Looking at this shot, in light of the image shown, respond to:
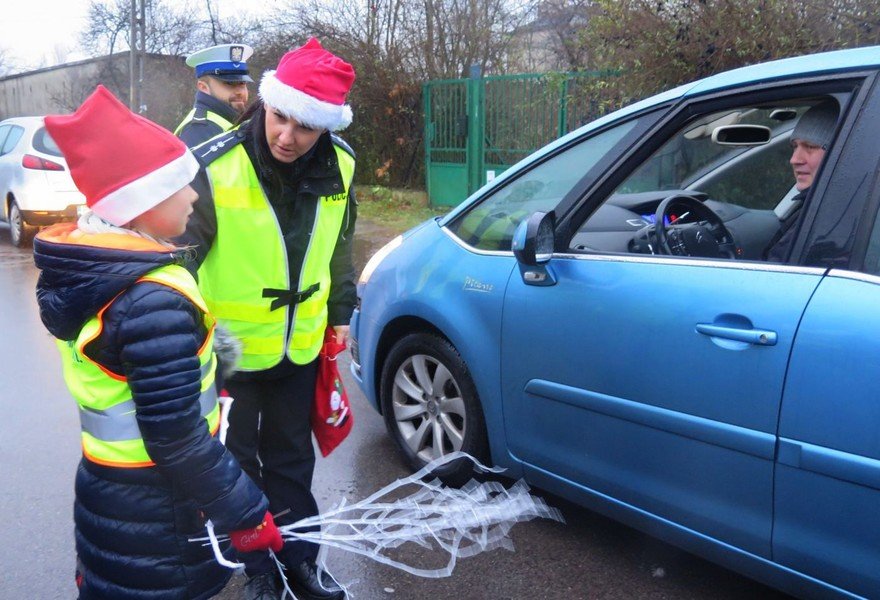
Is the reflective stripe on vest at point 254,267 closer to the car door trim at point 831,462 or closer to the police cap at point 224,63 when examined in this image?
the car door trim at point 831,462

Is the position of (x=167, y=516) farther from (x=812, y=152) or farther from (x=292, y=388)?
(x=812, y=152)

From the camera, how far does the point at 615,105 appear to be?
8.65 metres

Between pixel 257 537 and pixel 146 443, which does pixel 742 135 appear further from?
pixel 146 443

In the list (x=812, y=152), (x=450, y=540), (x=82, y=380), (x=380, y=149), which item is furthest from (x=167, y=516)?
(x=380, y=149)

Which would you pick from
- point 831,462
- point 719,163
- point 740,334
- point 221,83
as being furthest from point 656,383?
point 221,83

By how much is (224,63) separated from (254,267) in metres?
2.65

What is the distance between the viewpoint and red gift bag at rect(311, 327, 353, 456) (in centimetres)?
275

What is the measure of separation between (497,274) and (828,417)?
133 centimetres

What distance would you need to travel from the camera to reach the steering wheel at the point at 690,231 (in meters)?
3.06

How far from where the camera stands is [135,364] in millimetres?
1627

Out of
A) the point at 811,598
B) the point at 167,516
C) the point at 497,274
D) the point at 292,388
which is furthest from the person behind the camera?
the point at 497,274

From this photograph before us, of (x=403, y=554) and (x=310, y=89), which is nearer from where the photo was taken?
(x=310, y=89)

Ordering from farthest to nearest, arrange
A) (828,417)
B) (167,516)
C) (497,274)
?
1. (497,274)
2. (828,417)
3. (167,516)

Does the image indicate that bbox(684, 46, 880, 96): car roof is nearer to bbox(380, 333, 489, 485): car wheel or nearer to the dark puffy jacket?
bbox(380, 333, 489, 485): car wheel
